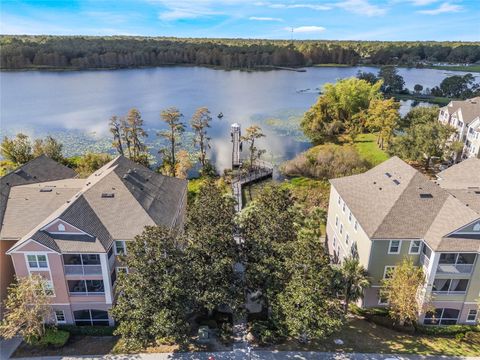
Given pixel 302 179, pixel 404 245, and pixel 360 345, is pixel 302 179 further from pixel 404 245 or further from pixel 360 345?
pixel 360 345

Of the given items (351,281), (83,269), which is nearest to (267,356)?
(351,281)

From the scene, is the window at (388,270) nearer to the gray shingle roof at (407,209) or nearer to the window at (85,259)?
the gray shingle roof at (407,209)

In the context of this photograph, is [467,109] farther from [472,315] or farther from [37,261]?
[37,261]

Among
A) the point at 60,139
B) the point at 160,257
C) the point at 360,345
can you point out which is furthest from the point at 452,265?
the point at 60,139

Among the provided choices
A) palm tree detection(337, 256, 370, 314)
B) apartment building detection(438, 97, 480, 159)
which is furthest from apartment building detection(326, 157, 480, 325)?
apartment building detection(438, 97, 480, 159)

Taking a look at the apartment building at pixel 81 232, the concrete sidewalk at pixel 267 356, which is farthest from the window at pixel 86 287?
the concrete sidewalk at pixel 267 356

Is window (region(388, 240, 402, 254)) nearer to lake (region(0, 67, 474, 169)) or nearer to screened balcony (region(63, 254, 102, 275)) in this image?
screened balcony (region(63, 254, 102, 275))
